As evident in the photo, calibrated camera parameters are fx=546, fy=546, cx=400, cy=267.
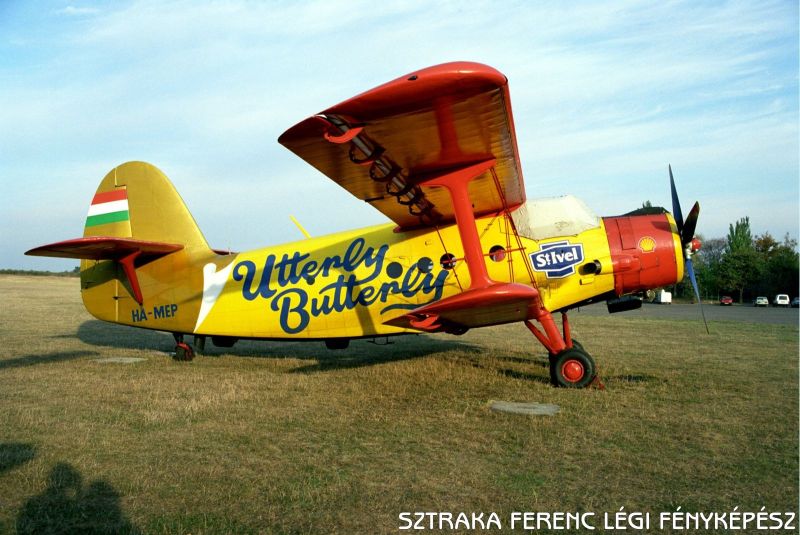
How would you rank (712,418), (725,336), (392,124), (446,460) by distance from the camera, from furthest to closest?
(725,336) → (712,418) → (392,124) → (446,460)

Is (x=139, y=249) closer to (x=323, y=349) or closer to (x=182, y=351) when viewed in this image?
(x=182, y=351)

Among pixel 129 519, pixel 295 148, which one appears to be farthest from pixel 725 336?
pixel 129 519

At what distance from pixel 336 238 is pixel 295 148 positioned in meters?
3.81

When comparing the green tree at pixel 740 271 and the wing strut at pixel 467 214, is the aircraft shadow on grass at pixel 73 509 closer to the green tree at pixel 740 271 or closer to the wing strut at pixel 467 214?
the wing strut at pixel 467 214

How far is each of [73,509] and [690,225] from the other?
26.0 ft

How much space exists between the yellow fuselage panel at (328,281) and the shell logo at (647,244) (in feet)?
1.68

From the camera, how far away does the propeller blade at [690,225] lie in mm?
7691

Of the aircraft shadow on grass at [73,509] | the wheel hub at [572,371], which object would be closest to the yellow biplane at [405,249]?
the wheel hub at [572,371]

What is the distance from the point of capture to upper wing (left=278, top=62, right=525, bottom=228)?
15.4ft

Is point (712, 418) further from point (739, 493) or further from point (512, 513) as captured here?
point (512, 513)

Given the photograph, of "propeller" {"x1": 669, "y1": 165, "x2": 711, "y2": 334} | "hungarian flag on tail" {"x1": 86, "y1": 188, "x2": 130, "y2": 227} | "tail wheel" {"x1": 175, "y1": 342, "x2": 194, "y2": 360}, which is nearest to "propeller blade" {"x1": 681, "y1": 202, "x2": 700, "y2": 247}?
"propeller" {"x1": 669, "y1": 165, "x2": 711, "y2": 334}

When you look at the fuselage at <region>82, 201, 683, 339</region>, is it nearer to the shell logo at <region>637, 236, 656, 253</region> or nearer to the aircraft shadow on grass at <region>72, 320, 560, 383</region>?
the shell logo at <region>637, 236, 656, 253</region>

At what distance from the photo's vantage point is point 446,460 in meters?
4.50

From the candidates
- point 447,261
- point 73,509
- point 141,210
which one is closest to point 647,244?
point 447,261
